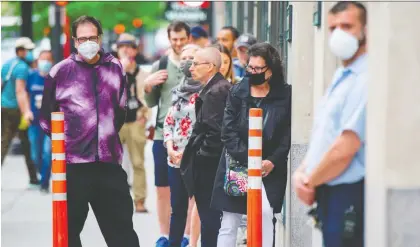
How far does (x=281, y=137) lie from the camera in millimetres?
8328

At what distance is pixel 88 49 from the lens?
313 inches

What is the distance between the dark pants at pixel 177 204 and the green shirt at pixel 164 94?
0.82m

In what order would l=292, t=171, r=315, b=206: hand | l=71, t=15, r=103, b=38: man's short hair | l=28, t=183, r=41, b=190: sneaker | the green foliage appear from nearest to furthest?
l=292, t=171, r=315, b=206: hand → l=71, t=15, r=103, b=38: man's short hair → l=28, t=183, r=41, b=190: sneaker → the green foliage

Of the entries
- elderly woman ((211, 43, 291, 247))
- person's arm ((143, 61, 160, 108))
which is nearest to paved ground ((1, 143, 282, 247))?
person's arm ((143, 61, 160, 108))

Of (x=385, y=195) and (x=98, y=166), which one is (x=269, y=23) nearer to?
(x=98, y=166)

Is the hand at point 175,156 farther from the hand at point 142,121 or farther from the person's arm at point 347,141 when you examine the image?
the person's arm at point 347,141

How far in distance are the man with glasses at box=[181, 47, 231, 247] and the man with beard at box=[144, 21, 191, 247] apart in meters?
1.36

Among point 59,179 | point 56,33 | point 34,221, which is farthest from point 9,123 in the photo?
point 56,33

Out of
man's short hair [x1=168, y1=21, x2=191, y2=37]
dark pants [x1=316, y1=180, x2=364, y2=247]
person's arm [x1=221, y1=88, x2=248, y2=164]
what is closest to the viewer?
dark pants [x1=316, y1=180, x2=364, y2=247]

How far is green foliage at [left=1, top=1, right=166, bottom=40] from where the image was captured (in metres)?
32.7

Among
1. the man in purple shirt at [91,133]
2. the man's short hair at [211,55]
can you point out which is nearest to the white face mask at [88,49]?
the man in purple shirt at [91,133]

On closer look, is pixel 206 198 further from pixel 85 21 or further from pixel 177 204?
pixel 85 21

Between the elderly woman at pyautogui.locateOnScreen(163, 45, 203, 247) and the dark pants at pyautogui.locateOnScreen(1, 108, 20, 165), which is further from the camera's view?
the dark pants at pyautogui.locateOnScreen(1, 108, 20, 165)

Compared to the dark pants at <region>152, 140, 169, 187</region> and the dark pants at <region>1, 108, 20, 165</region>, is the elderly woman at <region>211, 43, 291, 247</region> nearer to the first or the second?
the dark pants at <region>152, 140, 169, 187</region>
